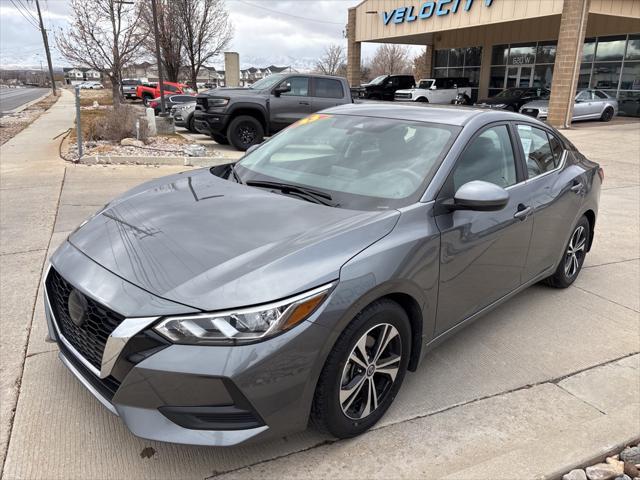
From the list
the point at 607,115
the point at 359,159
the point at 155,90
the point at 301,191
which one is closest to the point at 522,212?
the point at 359,159

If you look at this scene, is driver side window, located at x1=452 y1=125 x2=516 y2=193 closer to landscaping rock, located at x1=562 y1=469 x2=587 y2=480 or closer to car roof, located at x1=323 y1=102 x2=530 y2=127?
car roof, located at x1=323 y1=102 x2=530 y2=127

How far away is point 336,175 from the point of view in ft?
10.3

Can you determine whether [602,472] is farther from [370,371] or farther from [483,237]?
[483,237]

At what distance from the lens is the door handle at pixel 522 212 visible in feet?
11.1

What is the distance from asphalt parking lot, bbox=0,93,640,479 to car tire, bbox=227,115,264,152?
7.25 m

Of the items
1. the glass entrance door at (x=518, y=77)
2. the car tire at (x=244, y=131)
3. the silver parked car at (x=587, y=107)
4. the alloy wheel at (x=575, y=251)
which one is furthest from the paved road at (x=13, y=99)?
the glass entrance door at (x=518, y=77)

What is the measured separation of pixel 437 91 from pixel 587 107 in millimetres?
7317

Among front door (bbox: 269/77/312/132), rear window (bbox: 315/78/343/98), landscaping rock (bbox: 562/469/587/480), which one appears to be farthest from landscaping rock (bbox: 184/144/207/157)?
landscaping rock (bbox: 562/469/587/480)

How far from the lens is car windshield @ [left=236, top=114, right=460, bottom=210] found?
114 inches

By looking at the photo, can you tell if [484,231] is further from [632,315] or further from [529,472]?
[632,315]

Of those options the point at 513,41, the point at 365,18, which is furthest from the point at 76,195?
the point at 513,41

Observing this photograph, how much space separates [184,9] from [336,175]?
33857 mm

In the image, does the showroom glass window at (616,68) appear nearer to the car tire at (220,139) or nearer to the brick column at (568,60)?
the brick column at (568,60)

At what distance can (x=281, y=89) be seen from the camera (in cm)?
1186
